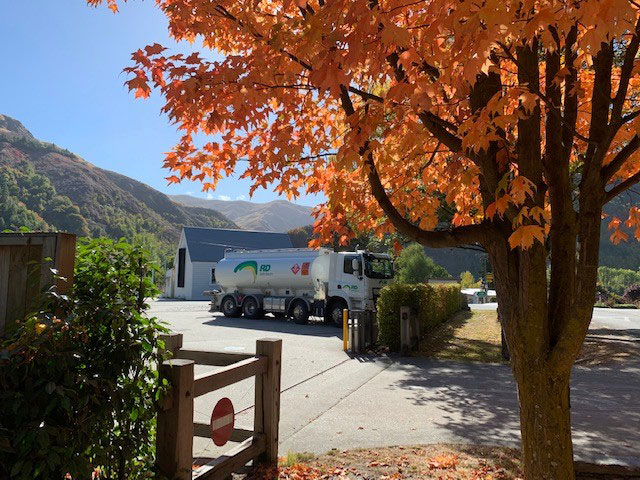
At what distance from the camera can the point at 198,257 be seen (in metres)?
51.6

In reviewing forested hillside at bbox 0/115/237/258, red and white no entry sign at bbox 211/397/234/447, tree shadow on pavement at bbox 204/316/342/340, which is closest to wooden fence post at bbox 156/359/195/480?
red and white no entry sign at bbox 211/397/234/447

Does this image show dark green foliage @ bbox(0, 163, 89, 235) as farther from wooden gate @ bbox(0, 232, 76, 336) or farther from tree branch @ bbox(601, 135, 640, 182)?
tree branch @ bbox(601, 135, 640, 182)

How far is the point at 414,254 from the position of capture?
56250mm

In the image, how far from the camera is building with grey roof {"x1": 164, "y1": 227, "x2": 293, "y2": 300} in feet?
165

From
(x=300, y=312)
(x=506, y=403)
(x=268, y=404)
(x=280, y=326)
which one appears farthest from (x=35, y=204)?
(x=268, y=404)

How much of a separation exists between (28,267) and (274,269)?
20.8m

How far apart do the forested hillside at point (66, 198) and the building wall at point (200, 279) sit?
51891 mm

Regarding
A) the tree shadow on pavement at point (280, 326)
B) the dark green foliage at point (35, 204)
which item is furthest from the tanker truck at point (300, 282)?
the dark green foliage at point (35, 204)

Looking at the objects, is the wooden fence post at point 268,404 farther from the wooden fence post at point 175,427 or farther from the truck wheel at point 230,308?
the truck wheel at point 230,308

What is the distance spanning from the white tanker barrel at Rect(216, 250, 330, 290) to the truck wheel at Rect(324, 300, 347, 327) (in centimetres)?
121

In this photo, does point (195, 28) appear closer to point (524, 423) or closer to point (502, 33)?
point (502, 33)

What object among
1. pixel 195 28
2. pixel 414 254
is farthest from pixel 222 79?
pixel 414 254

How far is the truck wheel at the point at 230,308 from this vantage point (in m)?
24.5

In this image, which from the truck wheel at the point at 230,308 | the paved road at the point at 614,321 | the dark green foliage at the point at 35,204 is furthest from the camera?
the dark green foliage at the point at 35,204
